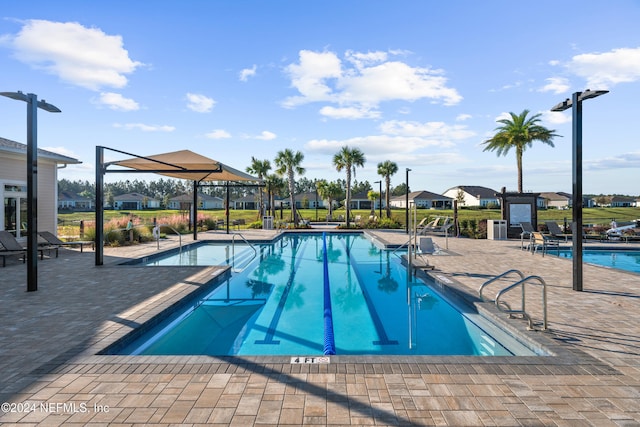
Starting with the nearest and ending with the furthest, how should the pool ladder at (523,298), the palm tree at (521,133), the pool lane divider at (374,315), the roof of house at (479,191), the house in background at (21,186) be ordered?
the pool ladder at (523,298) < the pool lane divider at (374,315) < the house in background at (21,186) < the palm tree at (521,133) < the roof of house at (479,191)

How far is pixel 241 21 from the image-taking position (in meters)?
12.4

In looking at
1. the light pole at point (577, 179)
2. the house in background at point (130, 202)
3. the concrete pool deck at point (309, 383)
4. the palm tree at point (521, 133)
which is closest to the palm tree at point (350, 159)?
the palm tree at point (521, 133)

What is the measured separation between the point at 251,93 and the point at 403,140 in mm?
10013

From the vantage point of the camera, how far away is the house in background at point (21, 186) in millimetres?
12047

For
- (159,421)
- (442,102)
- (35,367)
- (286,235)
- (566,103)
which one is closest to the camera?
(159,421)

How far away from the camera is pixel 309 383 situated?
3.25 meters

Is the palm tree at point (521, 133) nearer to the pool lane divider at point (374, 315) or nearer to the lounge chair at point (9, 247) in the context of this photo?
the pool lane divider at point (374, 315)

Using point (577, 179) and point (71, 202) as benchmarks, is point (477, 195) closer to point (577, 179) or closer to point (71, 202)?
point (577, 179)

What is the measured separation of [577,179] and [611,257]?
28.6 feet

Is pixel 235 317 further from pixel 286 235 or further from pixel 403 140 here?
pixel 403 140

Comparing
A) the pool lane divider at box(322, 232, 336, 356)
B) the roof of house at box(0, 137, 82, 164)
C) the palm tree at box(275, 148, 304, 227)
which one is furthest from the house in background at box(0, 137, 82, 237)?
the palm tree at box(275, 148, 304, 227)

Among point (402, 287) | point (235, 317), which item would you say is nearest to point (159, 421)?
point (235, 317)

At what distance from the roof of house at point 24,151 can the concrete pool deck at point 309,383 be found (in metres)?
8.77

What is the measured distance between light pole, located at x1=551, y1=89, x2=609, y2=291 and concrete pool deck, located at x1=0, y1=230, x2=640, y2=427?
1488mm
